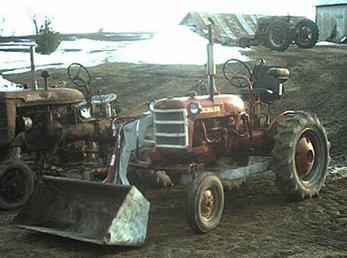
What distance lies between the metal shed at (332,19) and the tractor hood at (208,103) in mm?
21237

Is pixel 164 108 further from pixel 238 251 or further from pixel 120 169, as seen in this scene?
pixel 238 251

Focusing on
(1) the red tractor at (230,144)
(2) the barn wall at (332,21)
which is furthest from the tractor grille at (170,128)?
(2) the barn wall at (332,21)

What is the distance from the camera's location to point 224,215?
6.57m

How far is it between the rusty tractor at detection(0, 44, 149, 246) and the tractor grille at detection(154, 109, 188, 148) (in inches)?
11.5

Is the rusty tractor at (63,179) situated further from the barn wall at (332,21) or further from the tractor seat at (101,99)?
the barn wall at (332,21)

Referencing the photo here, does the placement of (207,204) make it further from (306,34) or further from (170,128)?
(306,34)

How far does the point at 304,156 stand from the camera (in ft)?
23.4

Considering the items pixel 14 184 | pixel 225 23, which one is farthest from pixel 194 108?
pixel 225 23

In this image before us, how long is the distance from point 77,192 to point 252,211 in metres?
1.75

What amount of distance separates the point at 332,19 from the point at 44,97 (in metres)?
22.4

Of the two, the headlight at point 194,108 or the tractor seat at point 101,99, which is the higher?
the headlight at point 194,108

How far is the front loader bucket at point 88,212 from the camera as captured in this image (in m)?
5.49

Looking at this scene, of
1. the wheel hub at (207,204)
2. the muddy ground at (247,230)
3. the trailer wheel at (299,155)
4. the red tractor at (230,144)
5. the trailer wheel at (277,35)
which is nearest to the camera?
the muddy ground at (247,230)

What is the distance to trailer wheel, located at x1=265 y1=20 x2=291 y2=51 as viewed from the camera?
20.9 metres
